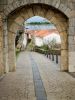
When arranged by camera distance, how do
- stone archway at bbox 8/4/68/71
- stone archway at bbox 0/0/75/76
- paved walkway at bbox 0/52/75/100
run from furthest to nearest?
stone archway at bbox 8/4/68/71, stone archway at bbox 0/0/75/76, paved walkway at bbox 0/52/75/100

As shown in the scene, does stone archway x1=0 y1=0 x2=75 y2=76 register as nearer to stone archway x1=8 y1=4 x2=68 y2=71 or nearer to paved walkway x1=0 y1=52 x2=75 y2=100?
stone archway x1=8 y1=4 x2=68 y2=71

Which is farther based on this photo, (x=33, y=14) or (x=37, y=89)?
(x=33, y=14)

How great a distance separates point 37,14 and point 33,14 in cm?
22

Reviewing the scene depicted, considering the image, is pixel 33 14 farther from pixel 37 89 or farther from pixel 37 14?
pixel 37 89

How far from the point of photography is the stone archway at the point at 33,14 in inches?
693

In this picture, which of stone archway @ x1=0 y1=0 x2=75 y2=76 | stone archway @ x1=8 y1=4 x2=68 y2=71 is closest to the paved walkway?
stone archway @ x1=0 y1=0 x2=75 y2=76

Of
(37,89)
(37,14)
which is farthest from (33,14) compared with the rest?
(37,89)

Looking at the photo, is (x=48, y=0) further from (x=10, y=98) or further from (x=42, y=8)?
(x=10, y=98)

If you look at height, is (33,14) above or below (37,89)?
above

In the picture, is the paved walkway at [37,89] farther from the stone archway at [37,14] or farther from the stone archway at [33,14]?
the stone archway at [37,14]

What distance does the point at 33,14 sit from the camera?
61.7ft

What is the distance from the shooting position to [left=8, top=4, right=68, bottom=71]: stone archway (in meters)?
18.7

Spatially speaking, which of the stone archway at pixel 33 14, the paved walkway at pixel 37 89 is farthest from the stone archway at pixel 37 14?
the paved walkway at pixel 37 89

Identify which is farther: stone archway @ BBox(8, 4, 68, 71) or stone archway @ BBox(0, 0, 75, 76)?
stone archway @ BBox(8, 4, 68, 71)
